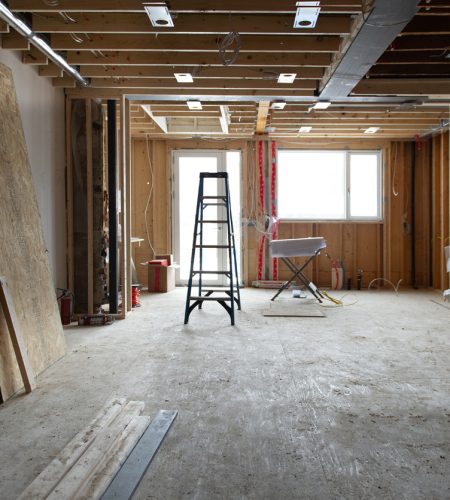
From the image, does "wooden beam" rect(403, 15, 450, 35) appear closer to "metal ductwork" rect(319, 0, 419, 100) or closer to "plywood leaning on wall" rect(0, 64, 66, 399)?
"metal ductwork" rect(319, 0, 419, 100)

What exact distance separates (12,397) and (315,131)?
21.1 feet

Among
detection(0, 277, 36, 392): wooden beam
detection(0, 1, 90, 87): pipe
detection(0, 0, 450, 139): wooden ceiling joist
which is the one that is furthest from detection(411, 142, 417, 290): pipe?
detection(0, 277, 36, 392): wooden beam

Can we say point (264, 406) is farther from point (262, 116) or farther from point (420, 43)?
point (262, 116)

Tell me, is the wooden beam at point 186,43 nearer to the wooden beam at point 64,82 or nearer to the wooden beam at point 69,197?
the wooden beam at point 64,82

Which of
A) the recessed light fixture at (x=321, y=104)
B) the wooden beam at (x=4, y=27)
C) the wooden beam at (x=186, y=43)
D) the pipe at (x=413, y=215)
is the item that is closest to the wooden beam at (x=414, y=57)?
the wooden beam at (x=186, y=43)

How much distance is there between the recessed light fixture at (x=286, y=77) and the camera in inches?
186

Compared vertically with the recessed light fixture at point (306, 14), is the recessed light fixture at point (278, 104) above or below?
below

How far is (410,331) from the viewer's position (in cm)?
482

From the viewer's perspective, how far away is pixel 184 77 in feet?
15.7

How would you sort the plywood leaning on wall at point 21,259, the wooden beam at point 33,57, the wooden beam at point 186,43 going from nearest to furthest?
the plywood leaning on wall at point 21,259 → the wooden beam at point 186,43 → the wooden beam at point 33,57

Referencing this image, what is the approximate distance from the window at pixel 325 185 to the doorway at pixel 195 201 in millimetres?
836

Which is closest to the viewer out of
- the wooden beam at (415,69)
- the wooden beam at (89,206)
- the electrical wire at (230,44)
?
the electrical wire at (230,44)

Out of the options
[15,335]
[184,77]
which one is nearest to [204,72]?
[184,77]

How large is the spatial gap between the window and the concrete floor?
3805mm
